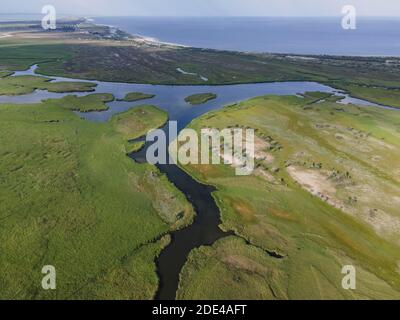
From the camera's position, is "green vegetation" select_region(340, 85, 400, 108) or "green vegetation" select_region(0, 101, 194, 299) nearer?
"green vegetation" select_region(0, 101, 194, 299)

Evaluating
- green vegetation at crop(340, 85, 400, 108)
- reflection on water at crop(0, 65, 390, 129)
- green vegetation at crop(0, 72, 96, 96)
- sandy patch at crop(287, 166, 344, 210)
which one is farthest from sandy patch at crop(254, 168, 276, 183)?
green vegetation at crop(0, 72, 96, 96)

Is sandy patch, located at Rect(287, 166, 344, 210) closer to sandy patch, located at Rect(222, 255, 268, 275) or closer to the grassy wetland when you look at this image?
the grassy wetland

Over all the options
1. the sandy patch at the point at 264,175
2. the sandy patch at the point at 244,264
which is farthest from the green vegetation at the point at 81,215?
the sandy patch at the point at 264,175

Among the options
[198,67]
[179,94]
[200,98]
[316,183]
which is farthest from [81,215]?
[198,67]

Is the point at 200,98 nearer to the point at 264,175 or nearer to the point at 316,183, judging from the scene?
the point at 264,175

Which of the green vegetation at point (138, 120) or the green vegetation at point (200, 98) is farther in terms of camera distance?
the green vegetation at point (200, 98)

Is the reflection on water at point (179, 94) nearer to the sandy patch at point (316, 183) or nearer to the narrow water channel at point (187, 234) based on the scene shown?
the narrow water channel at point (187, 234)
